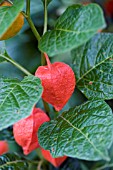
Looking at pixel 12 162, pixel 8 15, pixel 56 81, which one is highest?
pixel 8 15

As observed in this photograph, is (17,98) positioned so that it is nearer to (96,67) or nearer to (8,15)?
(8,15)

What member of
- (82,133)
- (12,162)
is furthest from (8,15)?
(12,162)

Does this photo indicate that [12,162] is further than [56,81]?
Yes

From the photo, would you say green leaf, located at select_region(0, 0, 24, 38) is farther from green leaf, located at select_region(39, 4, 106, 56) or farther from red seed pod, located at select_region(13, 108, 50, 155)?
red seed pod, located at select_region(13, 108, 50, 155)

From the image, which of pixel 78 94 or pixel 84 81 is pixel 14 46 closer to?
pixel 78 94

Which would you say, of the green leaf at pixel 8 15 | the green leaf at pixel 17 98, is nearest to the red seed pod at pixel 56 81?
the green leaf at pixel 17 98

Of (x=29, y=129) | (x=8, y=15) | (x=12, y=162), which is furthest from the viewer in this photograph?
(x=12, y=162)
